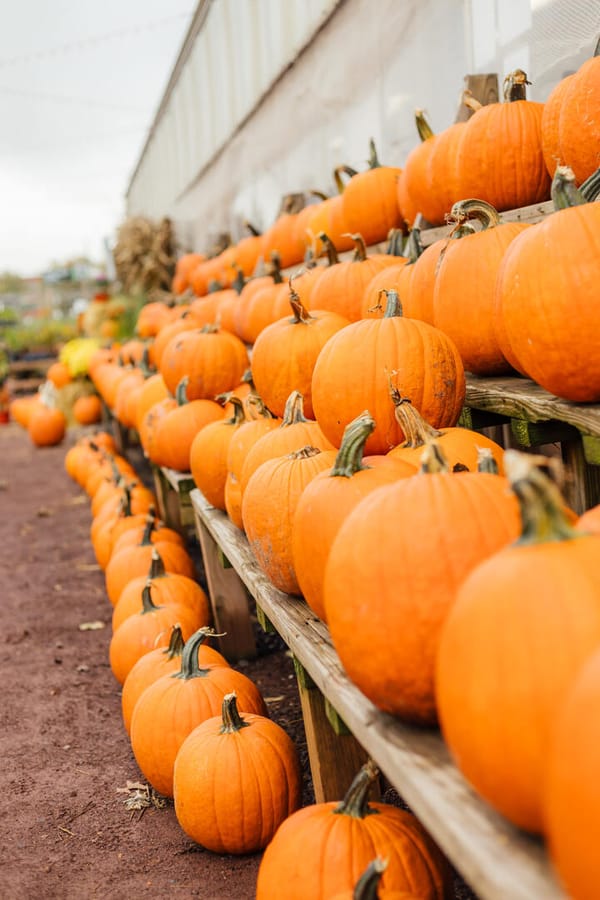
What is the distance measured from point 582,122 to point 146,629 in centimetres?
216

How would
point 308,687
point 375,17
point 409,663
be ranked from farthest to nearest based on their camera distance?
point 375,17, point 308,687, point 409,663

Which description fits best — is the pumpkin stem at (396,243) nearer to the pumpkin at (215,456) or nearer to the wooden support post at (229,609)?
the pumpkin at (215,456)

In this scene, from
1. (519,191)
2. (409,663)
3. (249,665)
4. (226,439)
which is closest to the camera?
(409,663)

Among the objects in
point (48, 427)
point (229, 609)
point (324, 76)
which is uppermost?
point (324, 76)

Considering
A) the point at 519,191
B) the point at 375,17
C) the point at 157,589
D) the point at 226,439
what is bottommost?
the point at 157,589

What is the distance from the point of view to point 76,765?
8.86 ft

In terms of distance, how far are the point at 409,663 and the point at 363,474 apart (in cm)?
46

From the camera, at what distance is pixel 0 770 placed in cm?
267

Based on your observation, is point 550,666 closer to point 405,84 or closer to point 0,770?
point 0,770

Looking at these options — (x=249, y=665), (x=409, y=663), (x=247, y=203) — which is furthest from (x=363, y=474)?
(x=247, y=203)

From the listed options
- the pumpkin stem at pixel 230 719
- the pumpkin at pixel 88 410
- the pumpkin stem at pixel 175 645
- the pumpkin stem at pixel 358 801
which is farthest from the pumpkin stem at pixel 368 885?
the pumpkin at pixel 88 410

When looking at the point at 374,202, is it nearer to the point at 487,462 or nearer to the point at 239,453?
the point at 239,453

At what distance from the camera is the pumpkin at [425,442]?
1663 mm

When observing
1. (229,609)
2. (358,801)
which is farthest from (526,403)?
(229,609)
